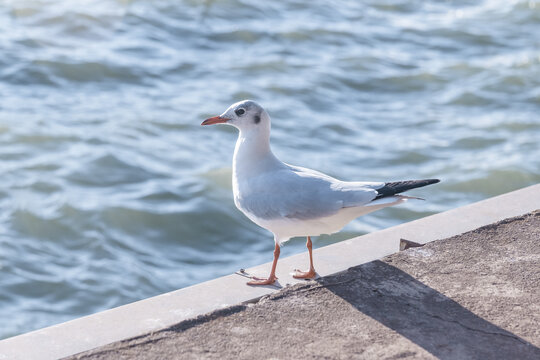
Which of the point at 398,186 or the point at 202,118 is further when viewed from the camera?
the point at 202,118

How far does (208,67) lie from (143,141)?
84.4 inches

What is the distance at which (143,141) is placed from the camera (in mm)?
7945

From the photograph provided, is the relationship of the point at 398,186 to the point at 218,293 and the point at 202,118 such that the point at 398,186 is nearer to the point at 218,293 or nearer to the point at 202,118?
the point at 218,293

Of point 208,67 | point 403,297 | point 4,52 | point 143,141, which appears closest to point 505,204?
point 403,297

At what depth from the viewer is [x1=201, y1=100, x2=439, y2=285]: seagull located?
123 inches

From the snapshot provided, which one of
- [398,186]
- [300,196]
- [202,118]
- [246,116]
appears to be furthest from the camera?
[202,118]

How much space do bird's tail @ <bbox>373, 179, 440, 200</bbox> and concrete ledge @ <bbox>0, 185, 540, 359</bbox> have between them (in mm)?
494

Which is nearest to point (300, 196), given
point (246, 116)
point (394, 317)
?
point (246, 116)

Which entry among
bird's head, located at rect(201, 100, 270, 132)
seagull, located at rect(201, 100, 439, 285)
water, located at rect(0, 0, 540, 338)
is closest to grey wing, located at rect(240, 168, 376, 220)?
seagull, located at rect(201, 100, 439, 285)

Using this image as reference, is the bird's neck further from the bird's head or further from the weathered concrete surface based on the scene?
the weathered concrete surface

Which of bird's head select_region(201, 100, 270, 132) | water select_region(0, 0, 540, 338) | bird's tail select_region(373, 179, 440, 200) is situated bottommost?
water select_region(0, 0, 540, 338)

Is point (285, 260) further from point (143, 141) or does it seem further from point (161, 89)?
point (161, 89)

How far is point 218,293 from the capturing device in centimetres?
325

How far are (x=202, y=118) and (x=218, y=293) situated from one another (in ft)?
17.4
